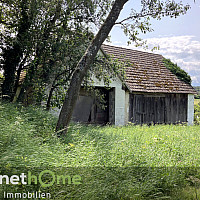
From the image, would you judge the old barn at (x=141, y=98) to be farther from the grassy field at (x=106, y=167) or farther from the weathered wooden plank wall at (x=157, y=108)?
the grassy field at (x=106, y=167)

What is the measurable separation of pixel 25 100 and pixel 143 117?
28.6ft

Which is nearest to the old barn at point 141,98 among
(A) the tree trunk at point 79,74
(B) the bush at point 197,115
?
(B) the bush at point 197,115

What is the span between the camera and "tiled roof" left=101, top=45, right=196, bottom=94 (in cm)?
1533

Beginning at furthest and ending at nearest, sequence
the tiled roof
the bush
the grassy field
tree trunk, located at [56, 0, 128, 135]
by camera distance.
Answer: the bush → the tiled roof → tree trunk, located at [56, 0, 128, 135] → the grassy field

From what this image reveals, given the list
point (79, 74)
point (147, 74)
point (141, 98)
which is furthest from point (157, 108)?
point (79, 74)

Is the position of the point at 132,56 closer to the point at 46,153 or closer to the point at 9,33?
the point at 9,33

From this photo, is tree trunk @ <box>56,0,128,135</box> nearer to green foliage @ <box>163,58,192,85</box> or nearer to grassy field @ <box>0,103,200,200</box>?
grassy field @ <box>0,103,200,200</box>

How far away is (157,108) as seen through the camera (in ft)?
54.2

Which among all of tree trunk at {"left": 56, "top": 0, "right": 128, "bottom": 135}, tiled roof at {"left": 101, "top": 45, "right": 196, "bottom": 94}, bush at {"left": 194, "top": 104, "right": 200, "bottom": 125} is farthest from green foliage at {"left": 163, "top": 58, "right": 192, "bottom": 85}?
tree trunk at {"left": 56, "top": 0, "right": 128, "bottom": 135}

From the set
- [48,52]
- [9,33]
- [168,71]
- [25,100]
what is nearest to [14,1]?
[9,33]

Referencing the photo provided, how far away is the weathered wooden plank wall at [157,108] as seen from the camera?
15.5 metres

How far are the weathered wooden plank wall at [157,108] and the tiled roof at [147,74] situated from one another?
2.23 feet

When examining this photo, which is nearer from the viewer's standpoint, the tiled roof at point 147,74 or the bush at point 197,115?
the tiled roof at point 147,74

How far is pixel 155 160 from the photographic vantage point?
5.61m
